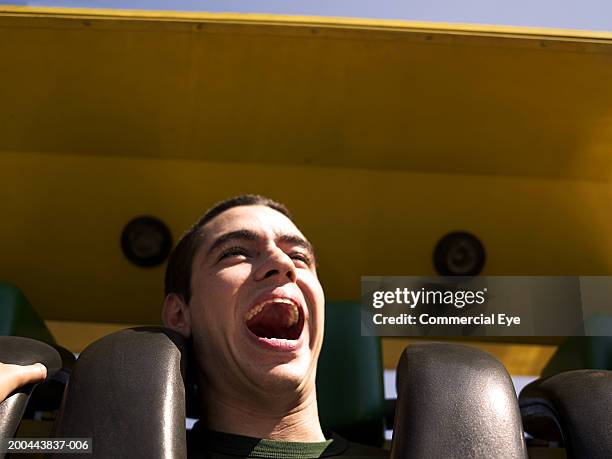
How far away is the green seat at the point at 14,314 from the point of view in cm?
150

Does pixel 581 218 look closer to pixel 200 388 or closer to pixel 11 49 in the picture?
pixel 200 388

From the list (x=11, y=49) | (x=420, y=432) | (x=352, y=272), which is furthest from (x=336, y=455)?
(x=11, y=49)

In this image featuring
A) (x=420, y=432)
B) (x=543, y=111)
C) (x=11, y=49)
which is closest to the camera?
(x=420, y=432)

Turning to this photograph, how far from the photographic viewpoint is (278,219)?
150 cm

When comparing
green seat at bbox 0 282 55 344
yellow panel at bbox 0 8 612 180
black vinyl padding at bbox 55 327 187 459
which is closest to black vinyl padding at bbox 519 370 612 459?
black vinyl padding at bbox 55 327 187 459

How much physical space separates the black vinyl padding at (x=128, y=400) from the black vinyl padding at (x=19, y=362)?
7 cm

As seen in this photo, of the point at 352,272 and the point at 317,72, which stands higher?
the point at 317,72

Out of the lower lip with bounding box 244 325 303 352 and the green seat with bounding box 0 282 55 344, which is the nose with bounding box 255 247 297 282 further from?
the green seat with bounding box 0 282 55 344

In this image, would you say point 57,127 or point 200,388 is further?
point 57,127

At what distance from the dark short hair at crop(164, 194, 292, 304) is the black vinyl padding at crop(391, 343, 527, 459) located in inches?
25.0

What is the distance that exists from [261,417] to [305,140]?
77 cm

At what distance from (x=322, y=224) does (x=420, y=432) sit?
1.10 metres

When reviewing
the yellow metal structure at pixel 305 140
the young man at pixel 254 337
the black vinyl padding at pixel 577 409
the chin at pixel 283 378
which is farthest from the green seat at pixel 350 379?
the black vinyl padding at pixel 577 409

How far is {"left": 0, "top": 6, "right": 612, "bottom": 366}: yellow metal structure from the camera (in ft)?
5.27
